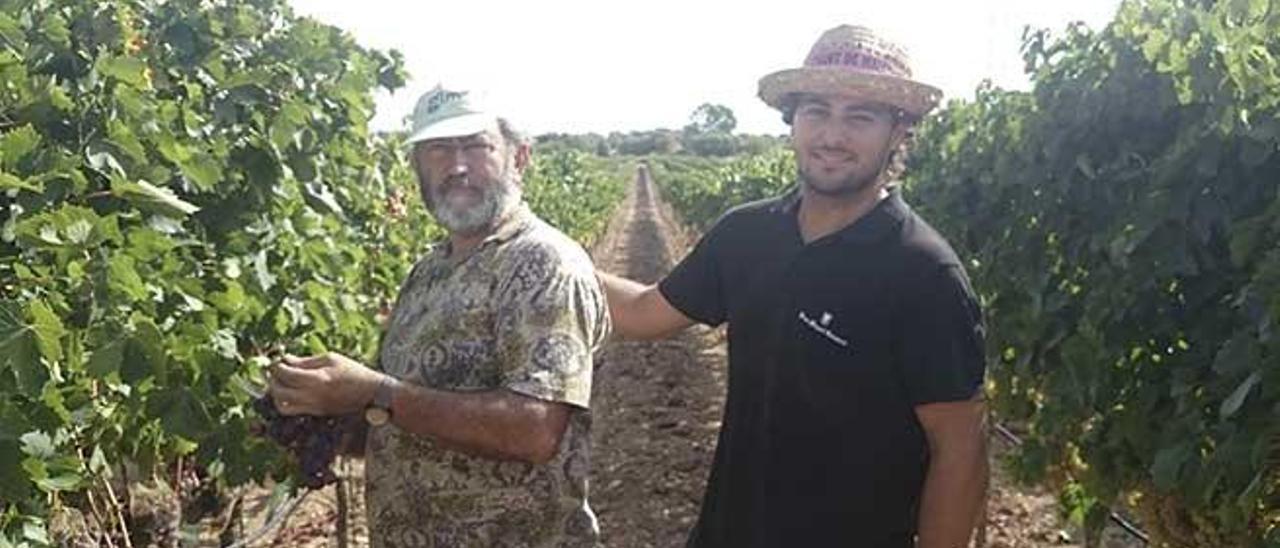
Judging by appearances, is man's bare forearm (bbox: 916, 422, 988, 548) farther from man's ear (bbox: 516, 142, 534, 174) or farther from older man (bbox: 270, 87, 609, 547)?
man's ear (bbox: 516, 142, 534, 174)

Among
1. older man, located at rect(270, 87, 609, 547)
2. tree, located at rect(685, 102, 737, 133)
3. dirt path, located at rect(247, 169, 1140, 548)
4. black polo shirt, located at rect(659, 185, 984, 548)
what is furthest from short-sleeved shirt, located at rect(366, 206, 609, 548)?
tree, located at rect(685, 102, 737, 133)

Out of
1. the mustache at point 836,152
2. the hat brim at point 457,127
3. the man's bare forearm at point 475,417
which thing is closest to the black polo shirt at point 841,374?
the mustache at point 836,152

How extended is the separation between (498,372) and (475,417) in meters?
0.16

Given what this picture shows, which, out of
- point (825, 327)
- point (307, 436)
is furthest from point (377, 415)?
point (825, 327)

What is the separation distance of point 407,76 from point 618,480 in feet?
12.9

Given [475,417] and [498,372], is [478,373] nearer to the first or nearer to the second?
[498,372]

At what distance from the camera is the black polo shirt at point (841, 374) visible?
2361 mm

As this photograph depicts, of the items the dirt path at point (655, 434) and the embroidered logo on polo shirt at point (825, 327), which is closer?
the embroidered logo on polo shirt at point (825, 327)

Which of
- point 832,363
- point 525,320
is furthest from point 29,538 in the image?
point 832,363

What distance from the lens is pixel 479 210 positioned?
252cm

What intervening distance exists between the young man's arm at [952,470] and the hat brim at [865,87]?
1.91 ft

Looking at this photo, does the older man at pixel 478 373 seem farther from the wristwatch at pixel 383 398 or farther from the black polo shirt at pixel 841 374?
the black polo shirt at pixel 841 374

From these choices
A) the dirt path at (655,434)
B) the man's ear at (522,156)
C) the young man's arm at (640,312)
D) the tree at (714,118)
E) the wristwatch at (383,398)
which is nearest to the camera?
the wristwatch at (383,398)

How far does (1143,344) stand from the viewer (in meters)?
3.95
